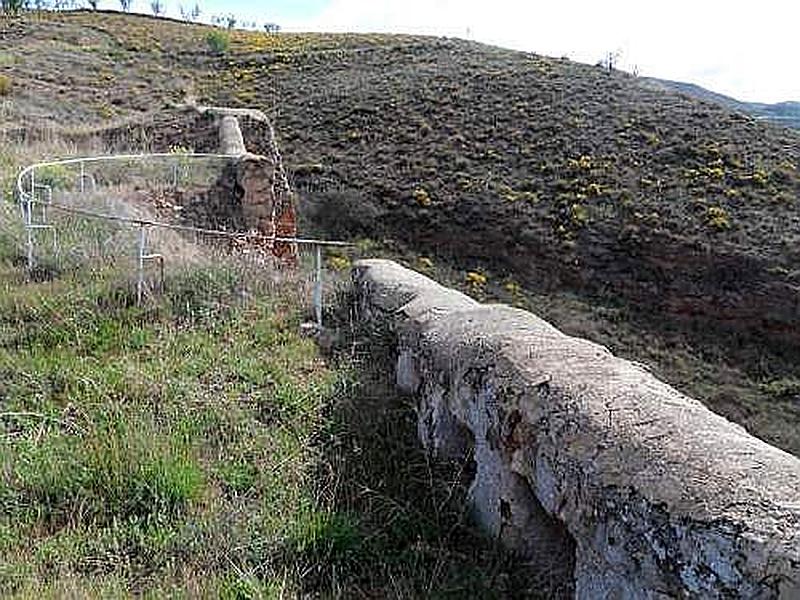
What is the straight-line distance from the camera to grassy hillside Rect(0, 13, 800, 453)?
20.0 m

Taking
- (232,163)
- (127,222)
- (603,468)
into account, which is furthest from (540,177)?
(603,468)

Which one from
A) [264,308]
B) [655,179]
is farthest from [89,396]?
[655,179]

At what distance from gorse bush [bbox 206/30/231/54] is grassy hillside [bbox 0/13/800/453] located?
2.17 m

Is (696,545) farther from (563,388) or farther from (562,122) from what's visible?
(562,122)

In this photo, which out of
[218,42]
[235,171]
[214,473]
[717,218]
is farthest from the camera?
[218,42]

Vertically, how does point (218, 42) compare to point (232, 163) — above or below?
above

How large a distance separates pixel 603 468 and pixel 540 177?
25736 mm

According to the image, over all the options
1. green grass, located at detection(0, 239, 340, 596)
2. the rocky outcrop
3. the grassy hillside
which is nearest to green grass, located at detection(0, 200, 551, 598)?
green grass, located at detection(0, 239, 340, 596)

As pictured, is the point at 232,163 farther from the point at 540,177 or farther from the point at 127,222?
the point at 540,177

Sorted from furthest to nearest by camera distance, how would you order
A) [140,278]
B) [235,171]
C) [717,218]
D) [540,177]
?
[540,177] < [717,218] < [235,171] < [140,278]

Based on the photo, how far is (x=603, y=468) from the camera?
9.98 feet

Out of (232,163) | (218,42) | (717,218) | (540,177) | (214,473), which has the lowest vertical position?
(717,218)

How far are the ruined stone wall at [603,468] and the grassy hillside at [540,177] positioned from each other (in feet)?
38.8

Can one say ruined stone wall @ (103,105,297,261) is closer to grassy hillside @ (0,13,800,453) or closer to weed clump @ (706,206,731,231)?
grassy hillside @ (0,13,800,453)
